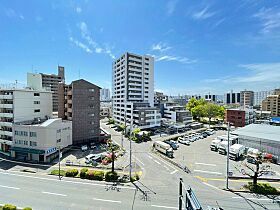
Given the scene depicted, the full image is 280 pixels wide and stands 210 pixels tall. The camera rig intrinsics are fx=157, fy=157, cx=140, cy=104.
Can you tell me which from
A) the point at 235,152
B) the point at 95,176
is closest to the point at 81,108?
the point at 95,176

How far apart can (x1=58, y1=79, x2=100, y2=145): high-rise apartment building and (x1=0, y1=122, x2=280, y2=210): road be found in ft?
55.5

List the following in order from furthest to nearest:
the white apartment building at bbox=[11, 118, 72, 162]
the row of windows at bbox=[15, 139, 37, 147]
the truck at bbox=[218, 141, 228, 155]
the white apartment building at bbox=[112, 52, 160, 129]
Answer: the white apartment building at bbox=[112, 52, 160, 129], the truck at bbox=[218, 141, 228, 155], the row of windows at bbox=[15, 139, 37, 147], the white apartment building at bbox=[11, 118, 72, 162]

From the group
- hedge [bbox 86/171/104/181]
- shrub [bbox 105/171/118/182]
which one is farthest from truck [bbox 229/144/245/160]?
hedge [bbox 86/171/104/181]

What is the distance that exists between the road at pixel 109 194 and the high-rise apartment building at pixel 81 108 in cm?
1693

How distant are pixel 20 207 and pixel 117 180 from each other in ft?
37.8

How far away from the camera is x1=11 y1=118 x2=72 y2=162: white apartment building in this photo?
32312 mm

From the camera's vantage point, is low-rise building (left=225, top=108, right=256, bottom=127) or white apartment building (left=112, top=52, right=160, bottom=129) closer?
white apartment building (left=112, top=52, right=160, bottom=129)

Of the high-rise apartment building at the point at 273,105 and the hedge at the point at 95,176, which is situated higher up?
the high-rise apartment building at the point at 273,105

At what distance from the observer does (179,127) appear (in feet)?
196

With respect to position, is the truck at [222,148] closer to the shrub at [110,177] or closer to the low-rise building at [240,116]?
the shrub at [110,177]

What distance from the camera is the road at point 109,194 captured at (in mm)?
17516

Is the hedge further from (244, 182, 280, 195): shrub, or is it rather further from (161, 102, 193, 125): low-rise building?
(161, 102, 193, 125): low-rise building

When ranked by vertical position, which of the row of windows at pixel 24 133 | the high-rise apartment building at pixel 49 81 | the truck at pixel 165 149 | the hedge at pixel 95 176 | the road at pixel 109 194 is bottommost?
the road at pixel 109 194

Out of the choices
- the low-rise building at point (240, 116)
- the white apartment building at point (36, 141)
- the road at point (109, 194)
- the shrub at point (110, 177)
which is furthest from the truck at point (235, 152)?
the low-rise building at point (240, 116)
